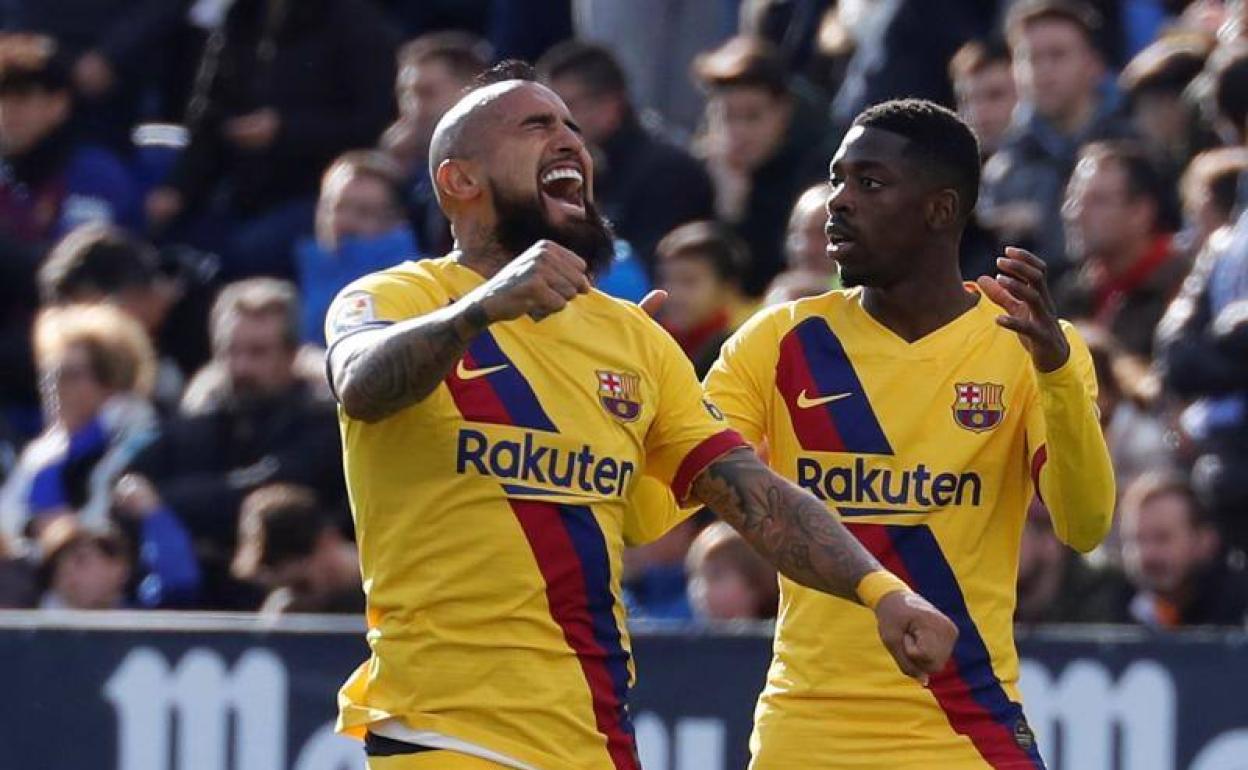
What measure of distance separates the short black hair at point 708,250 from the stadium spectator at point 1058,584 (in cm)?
172

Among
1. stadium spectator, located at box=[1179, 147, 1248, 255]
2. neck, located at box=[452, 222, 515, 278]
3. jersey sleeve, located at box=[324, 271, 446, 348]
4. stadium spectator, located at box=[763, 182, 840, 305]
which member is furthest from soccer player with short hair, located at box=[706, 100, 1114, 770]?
stadium spectator, located at box=[1179, 147, 1248, 255]

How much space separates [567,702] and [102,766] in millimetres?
3886

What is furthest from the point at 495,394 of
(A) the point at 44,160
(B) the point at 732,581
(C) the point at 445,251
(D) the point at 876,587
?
(A) the point at 44,160

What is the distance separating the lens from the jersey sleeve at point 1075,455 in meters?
6.01

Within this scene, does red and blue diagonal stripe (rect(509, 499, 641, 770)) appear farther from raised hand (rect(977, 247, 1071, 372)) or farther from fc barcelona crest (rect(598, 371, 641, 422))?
raised hand (rect(977, 247, 1071, 372))

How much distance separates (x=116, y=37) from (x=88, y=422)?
12.6 ft

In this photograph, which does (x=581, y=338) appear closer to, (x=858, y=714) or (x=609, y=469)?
(x=609, y=469)

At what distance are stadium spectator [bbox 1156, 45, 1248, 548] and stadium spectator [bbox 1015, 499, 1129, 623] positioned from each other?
0.40m

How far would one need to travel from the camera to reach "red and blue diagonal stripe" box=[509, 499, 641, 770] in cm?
561

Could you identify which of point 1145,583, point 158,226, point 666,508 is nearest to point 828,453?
point 666,508

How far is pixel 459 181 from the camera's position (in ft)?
19.0

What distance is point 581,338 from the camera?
578 cm

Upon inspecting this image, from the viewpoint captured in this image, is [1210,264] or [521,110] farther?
[1210,264]

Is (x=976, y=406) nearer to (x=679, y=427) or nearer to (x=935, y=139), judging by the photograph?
(x=935, y=139)
